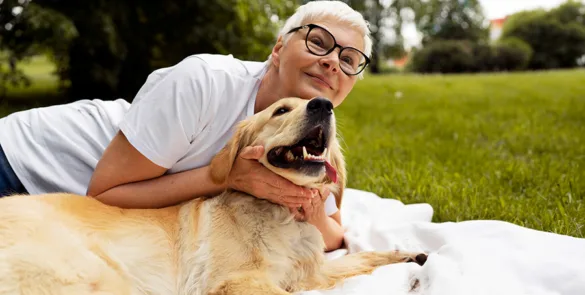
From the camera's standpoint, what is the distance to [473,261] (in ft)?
7.40

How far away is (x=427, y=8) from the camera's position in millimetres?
23578

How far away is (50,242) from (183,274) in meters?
0.54

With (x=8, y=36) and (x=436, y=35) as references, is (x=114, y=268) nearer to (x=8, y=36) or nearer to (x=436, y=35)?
(x=8, y=36)

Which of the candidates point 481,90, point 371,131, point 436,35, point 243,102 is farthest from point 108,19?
point 436,35

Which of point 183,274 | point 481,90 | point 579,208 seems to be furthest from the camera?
point 481,90

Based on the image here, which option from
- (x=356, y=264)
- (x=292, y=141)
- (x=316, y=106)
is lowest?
(x=356, y=264)

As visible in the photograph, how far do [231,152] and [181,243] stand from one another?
46 centimetres

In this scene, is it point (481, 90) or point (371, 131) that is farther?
point (481, 90)

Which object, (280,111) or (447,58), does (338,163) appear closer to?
(280,111)

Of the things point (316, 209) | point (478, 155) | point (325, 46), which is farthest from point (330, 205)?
point (478, 155)

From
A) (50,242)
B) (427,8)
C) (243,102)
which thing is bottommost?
(50,242)

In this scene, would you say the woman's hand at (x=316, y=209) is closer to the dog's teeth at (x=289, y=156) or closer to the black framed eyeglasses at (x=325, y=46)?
the dog's teeth at (x=289, y=156)

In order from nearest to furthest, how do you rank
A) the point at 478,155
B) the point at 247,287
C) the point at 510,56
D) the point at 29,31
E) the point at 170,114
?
the point at 247,287 < the point at 170,114 < the point at 478,155 < the point at 29,31 < the point at 510,56

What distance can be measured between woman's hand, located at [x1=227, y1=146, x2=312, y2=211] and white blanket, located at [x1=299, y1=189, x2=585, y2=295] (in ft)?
1.40
